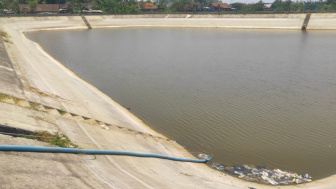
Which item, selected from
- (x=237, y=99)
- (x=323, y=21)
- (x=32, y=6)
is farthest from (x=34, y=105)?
(x=32, y=6)

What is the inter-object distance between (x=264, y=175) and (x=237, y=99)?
9.25 meters

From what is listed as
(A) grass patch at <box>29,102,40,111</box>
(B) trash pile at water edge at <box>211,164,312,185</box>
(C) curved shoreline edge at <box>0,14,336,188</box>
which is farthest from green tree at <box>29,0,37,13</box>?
(B) trash pile at water edge at <box>211,164,312,185</box>

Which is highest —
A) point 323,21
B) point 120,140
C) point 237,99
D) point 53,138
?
point 323,21

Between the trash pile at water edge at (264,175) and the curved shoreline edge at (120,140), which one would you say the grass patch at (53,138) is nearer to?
the curved shoreline edge at (120,140)

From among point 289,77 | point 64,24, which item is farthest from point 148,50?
point 64,24

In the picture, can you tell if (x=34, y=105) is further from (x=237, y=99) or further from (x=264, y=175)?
(x=237, y=99)

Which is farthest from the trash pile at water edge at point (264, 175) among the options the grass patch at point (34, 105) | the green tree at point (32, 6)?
the green tree at point (32, 6)

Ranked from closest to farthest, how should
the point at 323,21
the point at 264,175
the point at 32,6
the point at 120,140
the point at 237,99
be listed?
the point at 264,175 < the point at 120,140 < the point at 237,99 < the point at 323,21 < the point at 32,6

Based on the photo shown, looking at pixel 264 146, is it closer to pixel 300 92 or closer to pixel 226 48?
pixel 300 92

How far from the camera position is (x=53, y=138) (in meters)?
9.38

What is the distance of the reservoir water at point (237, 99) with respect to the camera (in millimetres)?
14273

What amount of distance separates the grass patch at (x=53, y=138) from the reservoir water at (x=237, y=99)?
23.4ft

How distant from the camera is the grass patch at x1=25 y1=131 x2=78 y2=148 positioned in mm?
8984

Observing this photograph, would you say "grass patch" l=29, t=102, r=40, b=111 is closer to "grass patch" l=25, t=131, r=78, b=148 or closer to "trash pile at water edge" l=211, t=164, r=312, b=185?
"grass patch" l=25, t=131, r=78, b=148
